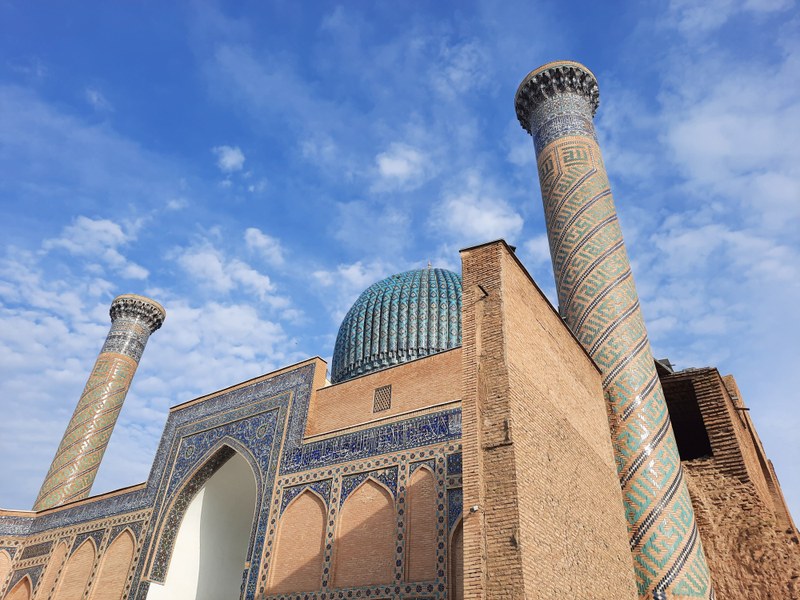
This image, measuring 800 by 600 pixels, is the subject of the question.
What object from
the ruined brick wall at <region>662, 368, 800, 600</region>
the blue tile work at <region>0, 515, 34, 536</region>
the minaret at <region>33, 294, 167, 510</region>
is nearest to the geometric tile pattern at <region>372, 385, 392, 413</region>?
the ruined brick wall at <region>662, 368, 800, 600</region>

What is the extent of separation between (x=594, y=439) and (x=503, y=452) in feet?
6.05

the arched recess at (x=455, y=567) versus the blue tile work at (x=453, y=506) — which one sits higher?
the blue tile work at (x=453, y=506)

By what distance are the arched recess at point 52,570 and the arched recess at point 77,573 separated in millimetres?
198

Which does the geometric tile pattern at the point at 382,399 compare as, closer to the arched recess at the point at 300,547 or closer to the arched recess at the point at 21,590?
the arched recess at the point at 300,547

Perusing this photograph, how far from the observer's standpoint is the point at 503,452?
3.21 metres

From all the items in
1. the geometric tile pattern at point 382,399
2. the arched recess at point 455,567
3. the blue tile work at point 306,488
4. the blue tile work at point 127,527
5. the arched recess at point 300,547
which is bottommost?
the arched recess at point 455,567

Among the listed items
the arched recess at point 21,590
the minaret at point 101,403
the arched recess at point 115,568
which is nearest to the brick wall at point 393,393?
the arched recess at point 115,568

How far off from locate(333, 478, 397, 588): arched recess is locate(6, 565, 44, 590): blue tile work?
19.2ft

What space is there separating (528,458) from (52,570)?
8382 mm

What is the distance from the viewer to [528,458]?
11.0 ft

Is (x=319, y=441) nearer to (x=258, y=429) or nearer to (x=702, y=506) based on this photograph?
(x=258, y=429)

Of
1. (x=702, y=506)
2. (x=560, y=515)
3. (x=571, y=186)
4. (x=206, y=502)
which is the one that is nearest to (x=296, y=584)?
(x=206, y=502)

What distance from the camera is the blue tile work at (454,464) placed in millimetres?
5230

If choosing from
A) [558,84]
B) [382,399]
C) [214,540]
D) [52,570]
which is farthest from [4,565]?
[558,84]
